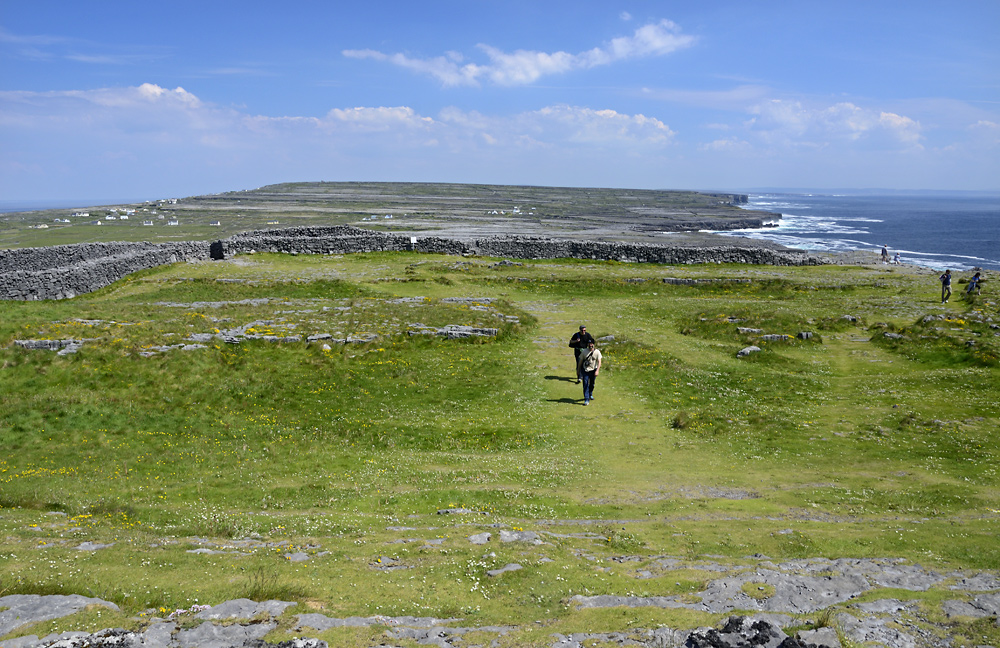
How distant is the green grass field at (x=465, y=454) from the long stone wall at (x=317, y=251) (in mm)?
14405

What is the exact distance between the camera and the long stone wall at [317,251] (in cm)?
4481

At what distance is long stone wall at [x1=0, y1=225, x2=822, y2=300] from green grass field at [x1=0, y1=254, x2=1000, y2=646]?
14.4 m

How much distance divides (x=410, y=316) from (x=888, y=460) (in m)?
24.5

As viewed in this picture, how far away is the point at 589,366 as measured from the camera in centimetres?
2320

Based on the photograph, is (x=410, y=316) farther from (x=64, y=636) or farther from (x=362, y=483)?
(x=64, y=636)

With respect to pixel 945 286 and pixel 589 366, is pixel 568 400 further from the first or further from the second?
pixel 945 286

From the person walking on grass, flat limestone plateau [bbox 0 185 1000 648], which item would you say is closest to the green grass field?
flat limestone plateau [bbox 0 185 1000 648]

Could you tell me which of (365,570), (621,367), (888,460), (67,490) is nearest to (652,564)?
(365,570)

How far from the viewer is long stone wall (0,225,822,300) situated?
147ft

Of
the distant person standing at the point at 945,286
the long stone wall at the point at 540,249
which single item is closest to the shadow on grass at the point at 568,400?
the distant person standing at the point at 945,286

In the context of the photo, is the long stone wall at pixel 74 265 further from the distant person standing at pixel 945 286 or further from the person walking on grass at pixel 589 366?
the distant person standing at pixel 945 286

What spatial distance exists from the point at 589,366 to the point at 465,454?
280 inches

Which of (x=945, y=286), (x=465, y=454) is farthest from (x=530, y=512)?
(x=945, y=286)

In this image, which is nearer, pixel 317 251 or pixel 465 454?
pixel 465 454
